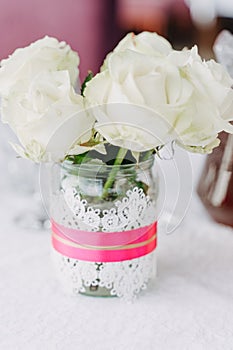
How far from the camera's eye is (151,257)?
92 cm

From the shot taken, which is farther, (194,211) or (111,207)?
(194,211)

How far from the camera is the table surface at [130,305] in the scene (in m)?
0.79

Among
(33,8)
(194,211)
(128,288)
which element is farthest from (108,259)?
(33,8)

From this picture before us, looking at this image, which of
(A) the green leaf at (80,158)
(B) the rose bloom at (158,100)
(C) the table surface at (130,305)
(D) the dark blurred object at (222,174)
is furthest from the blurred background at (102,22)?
(B) the rose bloom at (158,100)

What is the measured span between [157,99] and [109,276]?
10.4 inches

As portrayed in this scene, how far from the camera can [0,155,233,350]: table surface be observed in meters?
0.79

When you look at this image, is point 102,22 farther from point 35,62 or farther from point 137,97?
point 137,97

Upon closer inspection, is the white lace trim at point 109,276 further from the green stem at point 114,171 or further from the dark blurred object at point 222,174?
the dark blurred object at point 222,174

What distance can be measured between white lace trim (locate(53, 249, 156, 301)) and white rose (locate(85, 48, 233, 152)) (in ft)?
0.61

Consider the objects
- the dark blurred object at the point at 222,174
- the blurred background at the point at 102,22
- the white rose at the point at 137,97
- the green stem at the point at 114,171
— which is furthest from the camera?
the blurred background at the point at 102,22

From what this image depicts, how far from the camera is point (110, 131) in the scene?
761 mm

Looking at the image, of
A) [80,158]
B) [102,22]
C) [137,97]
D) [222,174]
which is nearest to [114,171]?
[80,158]

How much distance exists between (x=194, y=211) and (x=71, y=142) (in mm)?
471

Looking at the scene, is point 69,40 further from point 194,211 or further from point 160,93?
point 160,93
